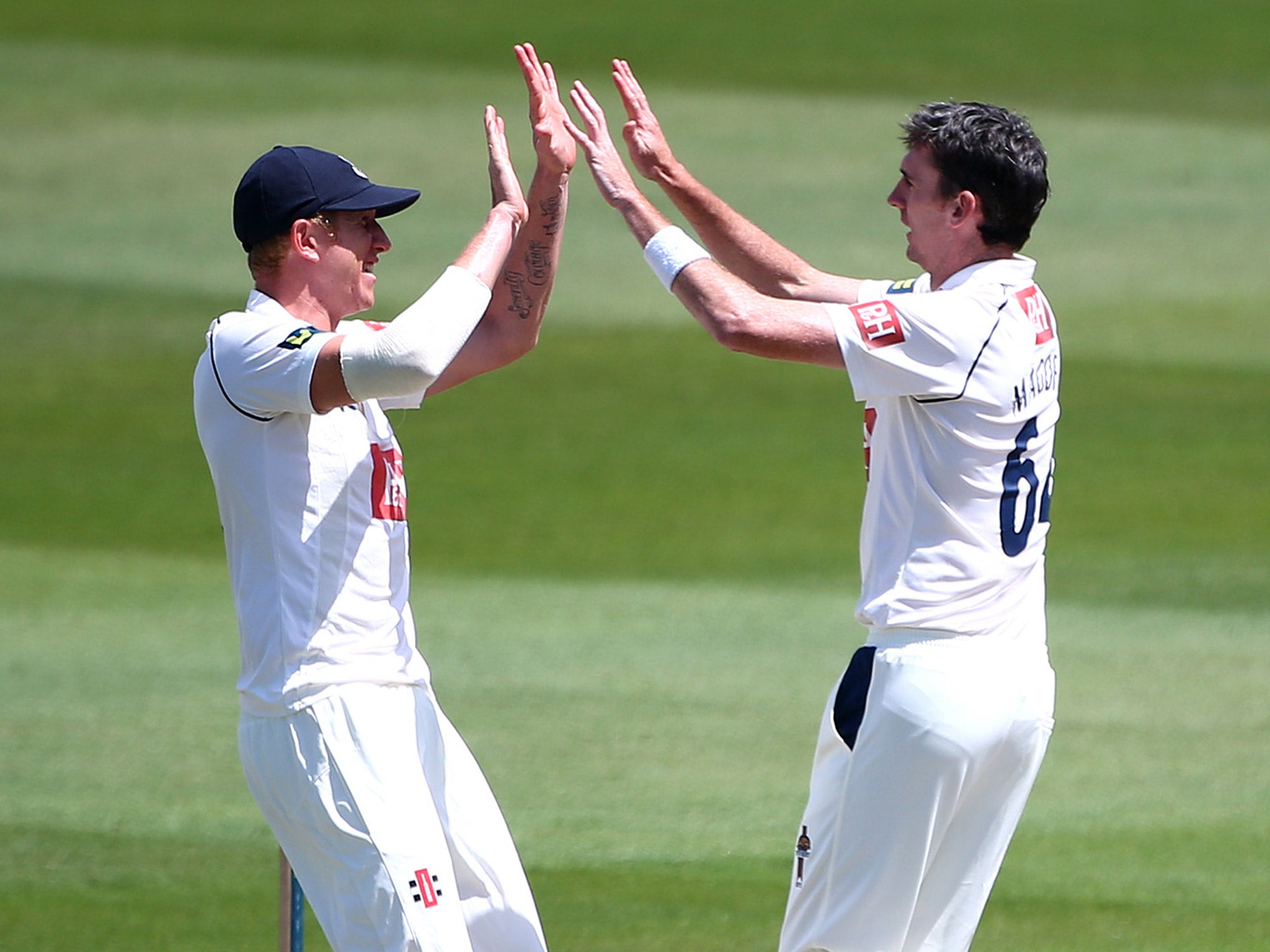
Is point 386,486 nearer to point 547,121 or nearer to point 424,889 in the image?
point 424,889

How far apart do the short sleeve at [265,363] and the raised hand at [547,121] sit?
1052mm

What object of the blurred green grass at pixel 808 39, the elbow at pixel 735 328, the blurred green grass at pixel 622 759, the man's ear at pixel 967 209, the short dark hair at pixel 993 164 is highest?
the blurred green grass at pixel 808 39

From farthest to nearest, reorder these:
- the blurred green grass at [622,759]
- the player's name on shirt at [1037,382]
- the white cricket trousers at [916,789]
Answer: the blurred green grass at [622,759] < the player's name on shirt at [1037,382] < the white cricket trousers at [916,789]

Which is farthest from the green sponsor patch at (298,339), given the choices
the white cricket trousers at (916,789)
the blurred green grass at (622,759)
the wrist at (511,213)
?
the blurred green grass at (622,759)

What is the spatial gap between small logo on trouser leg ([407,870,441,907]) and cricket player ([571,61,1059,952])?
874 millimetres

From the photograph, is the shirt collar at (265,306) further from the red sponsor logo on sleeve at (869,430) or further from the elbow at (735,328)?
the red sponsor logo on sleeve at (869,430)

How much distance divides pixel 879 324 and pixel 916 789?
1031 millimetres

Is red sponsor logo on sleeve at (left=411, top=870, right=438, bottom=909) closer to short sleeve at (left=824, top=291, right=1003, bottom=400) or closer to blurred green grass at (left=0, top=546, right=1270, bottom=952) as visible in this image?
short sleeve at (left=824, top=291, right=1003, bottom=400)

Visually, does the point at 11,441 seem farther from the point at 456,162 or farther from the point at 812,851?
the point at 812,851

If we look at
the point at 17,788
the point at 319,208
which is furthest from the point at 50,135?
the point at 319,208

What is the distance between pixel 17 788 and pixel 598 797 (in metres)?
2.25

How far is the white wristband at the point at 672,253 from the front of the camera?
14.2 feet

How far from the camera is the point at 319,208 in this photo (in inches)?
159

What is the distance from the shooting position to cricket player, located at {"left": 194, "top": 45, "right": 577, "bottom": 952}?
3832 mm
